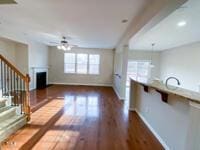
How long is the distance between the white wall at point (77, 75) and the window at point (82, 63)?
0.27 meters

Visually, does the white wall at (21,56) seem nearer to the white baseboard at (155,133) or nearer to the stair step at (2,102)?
the stair step at (2,102)

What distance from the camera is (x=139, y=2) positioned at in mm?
3012

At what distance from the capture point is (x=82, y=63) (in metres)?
10.8

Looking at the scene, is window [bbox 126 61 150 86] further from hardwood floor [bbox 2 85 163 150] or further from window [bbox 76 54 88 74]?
hardwood floor [bbox 2 85 163 150]

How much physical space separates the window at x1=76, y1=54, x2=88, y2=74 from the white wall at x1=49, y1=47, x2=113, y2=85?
0.90ft

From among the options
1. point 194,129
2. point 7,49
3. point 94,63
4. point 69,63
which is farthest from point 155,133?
point 69,63

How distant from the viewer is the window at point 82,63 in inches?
425

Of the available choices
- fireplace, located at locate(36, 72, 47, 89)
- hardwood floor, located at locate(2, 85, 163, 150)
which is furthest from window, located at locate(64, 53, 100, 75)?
hardwood floor, located at locate(2, 85, 163, 150)

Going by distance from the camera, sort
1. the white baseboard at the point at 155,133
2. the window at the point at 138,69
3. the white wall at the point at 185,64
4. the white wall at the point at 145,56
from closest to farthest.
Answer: the white baseboard at the point at 155,133, the white wall at the point at 185,64, the white wall at the point at 145,56, the window at the point at 138,69

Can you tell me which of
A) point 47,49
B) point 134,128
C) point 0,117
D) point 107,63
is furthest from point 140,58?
point 0,117

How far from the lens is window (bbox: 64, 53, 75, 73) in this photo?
10.8 meters

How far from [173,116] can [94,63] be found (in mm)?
8495

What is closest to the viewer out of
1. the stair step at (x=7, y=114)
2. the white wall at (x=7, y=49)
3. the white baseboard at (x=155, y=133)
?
the white baseboard at (x=155, y=133)

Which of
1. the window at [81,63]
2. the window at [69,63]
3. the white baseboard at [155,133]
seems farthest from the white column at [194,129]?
the window at [69,63]
